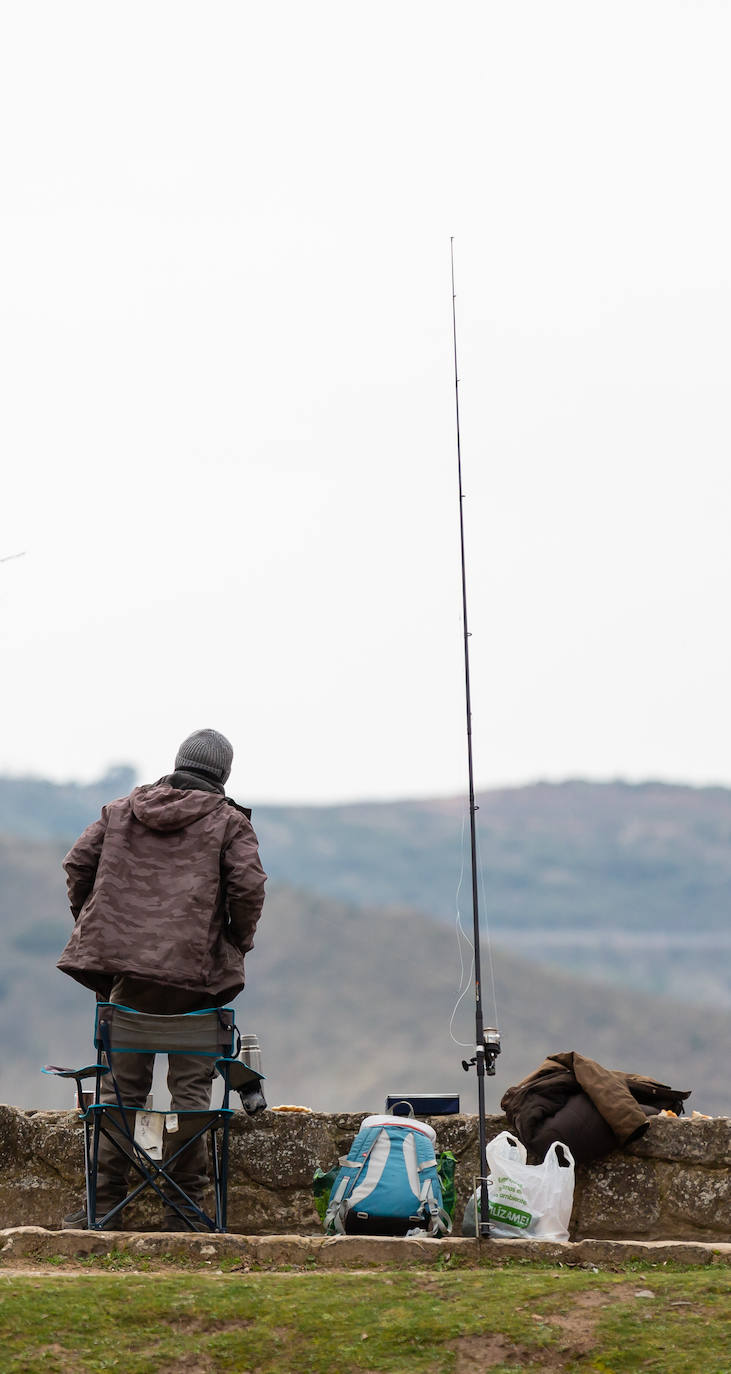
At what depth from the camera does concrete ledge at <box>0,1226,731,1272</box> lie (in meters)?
5.08

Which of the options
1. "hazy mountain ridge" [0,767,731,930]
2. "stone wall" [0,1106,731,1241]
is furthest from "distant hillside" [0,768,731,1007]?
"stone wall" [0,1106,731,1241]

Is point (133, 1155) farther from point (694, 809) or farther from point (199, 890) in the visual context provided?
point (694, 809)

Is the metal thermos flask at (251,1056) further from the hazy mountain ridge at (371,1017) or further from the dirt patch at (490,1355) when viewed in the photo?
the hazy mountain ridge at (371,1017)

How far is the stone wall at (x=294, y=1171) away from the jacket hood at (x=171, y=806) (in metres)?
1.30

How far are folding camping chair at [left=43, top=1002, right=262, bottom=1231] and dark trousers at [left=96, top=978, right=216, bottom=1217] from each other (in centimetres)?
3

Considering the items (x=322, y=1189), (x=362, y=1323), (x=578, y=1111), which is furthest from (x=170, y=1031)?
(x=362, y=1323)

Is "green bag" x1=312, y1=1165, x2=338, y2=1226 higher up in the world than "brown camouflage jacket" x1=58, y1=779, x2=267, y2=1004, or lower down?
lower down

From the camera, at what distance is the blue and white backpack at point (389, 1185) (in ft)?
17.9

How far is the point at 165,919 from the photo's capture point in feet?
18.8

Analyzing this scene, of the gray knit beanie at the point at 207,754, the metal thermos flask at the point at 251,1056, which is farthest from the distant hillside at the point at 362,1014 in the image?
the gray knit beanie at the point at 207,754

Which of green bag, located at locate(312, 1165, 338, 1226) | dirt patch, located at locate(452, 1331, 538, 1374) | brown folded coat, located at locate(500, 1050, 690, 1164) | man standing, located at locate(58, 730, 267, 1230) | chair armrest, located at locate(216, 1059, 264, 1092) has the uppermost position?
man standing, located at locate(58, 730, 267, 1230)

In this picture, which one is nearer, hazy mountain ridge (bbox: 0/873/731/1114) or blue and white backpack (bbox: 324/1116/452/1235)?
blue and white backpack (bbox: 324/1116/452/1235)

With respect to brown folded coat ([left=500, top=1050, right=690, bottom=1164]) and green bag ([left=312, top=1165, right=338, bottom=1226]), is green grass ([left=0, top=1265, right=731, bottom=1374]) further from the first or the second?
green bag ([left=312, top=1165, right=338, bottom=1226])

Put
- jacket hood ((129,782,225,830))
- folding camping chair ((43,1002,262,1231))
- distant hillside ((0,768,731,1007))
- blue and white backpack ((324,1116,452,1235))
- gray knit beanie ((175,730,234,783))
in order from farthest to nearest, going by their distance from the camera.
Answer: distant hillside ((0,768,731,1007)) < gray knit beanie ((175,730,234,783)) < jacket hood ((129,782,225,830)) < folding camping chair ((43,1002,262,1231)) < blue and white backpack ((324,1116,452,1235))
